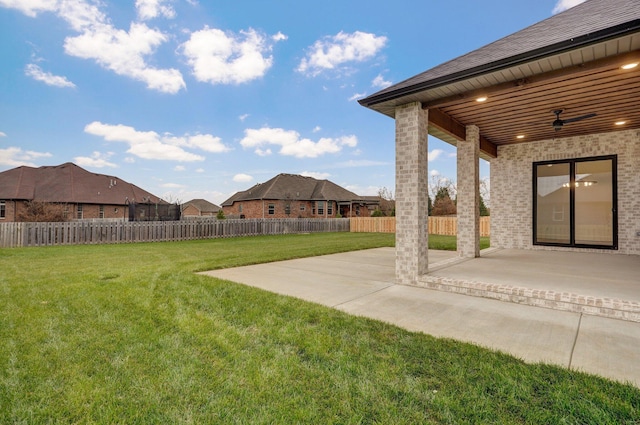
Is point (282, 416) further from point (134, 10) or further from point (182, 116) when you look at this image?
point (182, 116)

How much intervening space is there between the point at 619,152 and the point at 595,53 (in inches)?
254

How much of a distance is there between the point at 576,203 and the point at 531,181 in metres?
1.27

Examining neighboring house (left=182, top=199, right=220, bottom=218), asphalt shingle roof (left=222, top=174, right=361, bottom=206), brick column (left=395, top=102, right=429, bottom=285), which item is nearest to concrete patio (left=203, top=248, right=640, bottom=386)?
brick column (left=395, top=102, right=429, bottom=285)

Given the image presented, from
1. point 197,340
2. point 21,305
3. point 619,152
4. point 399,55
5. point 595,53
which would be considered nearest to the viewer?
point 197,340

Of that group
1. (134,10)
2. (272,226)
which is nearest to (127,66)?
(134,10)

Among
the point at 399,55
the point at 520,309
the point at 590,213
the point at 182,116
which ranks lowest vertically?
the point at 520,309

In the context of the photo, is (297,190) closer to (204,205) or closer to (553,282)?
(553,282)

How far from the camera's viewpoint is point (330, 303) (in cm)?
392

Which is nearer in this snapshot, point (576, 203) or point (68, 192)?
point (576, 203)

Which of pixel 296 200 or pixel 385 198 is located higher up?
pixel 385 198

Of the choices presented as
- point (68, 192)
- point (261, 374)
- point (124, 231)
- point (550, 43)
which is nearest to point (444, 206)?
point (124, 231)

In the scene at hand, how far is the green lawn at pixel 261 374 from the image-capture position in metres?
1.73

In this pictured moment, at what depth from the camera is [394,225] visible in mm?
21359

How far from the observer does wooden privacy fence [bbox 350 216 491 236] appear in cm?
1620
